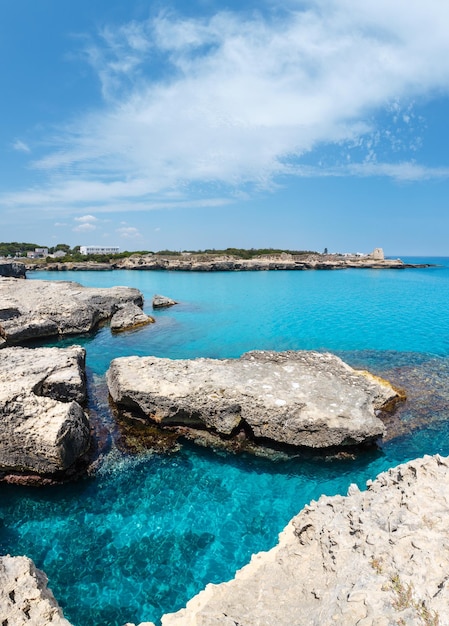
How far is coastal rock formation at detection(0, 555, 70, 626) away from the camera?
14.0ft

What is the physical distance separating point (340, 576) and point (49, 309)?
22363 mm

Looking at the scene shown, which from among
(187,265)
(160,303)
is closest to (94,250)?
(187,265)

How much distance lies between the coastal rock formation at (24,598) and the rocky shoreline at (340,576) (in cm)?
1

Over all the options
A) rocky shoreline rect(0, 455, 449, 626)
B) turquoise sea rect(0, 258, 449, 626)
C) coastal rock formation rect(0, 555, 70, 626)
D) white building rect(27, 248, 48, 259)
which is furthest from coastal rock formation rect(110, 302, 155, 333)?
white building rect(27, 248, 48, 259)

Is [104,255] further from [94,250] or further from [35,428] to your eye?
[35,428]

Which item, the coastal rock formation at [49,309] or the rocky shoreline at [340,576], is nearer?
the rocky shoreline at [340,576]

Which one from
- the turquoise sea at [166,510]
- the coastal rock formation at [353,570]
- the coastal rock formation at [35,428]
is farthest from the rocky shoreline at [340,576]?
the coastal rock formation at [35,428]

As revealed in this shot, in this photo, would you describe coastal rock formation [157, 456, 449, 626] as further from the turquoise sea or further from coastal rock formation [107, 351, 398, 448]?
coastal rock formation [107, 351, 398, 448]

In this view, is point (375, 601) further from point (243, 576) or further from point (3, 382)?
point (3, 382)

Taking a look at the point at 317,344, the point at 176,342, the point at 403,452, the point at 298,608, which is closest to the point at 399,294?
the point at 317,344

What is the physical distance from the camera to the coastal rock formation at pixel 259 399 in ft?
31.0

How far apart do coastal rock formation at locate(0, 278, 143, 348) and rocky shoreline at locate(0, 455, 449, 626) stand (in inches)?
691

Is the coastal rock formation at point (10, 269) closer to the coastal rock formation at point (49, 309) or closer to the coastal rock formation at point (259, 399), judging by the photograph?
the coastal rock formation at point (49, 309)

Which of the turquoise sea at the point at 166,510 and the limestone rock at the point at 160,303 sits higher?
the limestone rock at the point at 160,303
